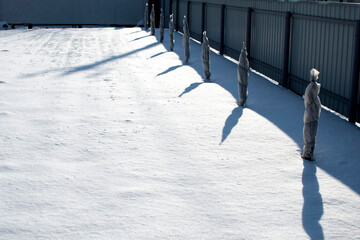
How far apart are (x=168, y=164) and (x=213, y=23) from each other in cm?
1550

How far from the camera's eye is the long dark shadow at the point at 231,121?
9734mm

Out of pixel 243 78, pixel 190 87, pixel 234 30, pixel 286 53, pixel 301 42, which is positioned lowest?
pixel 190 87

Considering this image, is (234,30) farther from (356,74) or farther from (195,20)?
(356,74)

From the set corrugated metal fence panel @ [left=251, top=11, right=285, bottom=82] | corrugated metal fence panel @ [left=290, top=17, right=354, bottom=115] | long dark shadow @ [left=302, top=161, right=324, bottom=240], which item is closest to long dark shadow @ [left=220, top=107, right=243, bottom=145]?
corrugated metal fence panel @ [left=290, top=17, right=354, bottom=115]

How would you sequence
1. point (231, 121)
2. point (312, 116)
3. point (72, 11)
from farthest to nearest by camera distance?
point (72, 11), point (231, 121), point (312, 116)

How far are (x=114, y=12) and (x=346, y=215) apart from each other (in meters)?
34.4

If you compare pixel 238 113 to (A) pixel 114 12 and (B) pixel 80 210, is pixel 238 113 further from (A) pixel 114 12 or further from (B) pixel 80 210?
(A) pixel 114 12

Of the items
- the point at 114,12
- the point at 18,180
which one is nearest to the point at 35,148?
the point at 18,180

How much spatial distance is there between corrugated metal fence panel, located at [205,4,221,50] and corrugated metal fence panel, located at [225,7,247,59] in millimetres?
1320

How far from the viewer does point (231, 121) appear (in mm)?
10703

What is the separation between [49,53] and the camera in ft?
72.0

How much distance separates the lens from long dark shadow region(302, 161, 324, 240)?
5762 millimetres

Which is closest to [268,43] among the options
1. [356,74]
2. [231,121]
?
[231,121]

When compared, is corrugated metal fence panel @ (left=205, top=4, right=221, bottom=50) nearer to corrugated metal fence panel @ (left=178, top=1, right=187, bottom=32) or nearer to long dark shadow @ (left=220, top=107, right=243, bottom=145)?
corrugated metal fence panel @ (left=178, top=1, right=187, bottom=32)
